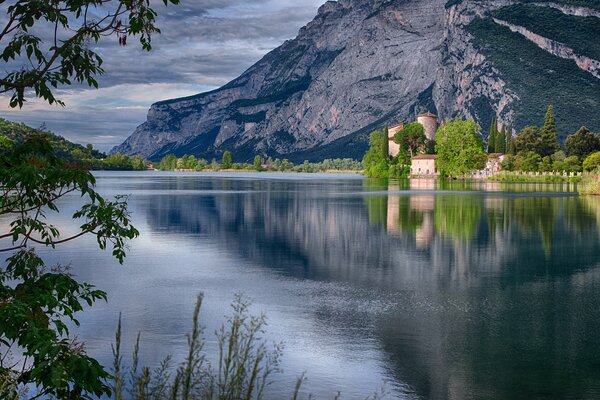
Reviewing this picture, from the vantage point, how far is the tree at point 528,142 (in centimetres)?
14325

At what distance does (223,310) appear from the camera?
55.3 feet

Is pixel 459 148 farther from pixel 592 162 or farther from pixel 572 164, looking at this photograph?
pixel 592 162

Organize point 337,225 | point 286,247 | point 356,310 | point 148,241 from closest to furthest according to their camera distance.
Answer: point 356,310
point 286,247
point 148,241
point 337,225

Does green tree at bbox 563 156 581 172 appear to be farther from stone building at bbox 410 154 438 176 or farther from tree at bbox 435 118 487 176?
stone building at bbox 410 154 438 176

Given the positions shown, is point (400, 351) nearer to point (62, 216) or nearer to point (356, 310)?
point (356, 310)

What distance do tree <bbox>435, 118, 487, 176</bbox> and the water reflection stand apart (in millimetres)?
97600

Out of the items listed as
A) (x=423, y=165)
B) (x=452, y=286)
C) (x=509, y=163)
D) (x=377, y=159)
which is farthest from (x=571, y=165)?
(x=452, y=286)

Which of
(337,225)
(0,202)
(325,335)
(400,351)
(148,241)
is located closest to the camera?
(0,202)

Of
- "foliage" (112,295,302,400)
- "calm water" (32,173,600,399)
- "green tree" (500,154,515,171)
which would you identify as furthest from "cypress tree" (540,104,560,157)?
"foliage" (112,295,302,400)

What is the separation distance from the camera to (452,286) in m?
20.3

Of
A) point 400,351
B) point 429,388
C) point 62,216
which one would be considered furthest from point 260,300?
point 62,216

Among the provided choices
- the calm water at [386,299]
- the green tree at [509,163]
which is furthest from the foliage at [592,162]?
the calm water at [386,299]

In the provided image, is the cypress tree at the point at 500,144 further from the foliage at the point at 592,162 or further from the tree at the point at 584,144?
the foliage at the point at 592,162

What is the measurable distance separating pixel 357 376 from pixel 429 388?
1.32 metres
